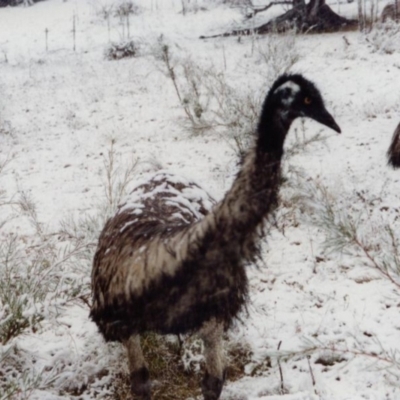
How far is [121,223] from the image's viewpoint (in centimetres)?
328

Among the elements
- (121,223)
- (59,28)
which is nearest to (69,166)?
(121,223)

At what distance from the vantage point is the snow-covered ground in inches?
139

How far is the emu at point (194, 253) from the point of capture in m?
2.21

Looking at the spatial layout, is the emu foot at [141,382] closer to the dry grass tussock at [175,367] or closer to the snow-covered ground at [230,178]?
the dry grass tussock at [175,367]

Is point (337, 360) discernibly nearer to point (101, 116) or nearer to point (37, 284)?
point (37, 284)

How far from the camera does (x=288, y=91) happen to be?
2.32 metres

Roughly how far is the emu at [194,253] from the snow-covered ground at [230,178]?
0.24 meters

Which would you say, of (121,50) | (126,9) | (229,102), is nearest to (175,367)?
(229,102)

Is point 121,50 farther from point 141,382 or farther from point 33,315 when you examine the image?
point 141,382

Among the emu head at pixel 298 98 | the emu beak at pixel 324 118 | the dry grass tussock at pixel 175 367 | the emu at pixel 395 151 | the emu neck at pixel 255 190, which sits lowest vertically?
the dry grass tussock at pixel 175 367

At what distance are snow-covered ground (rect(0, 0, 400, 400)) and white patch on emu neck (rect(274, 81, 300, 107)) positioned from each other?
42cm

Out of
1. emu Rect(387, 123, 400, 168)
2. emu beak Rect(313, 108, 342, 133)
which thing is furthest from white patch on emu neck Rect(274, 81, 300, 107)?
emu Rect(387, 123, 400, 168)

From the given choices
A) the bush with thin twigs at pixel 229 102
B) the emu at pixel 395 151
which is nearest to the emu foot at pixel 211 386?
the bush with thin twigs at pixel 229 102

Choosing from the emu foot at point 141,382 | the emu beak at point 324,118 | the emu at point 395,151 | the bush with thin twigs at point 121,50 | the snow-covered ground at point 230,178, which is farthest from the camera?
the bush with thin twigs at point 121,50
